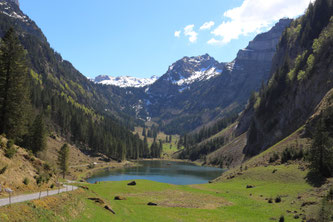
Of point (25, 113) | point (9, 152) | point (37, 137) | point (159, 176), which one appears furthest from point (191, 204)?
point (159, 176)

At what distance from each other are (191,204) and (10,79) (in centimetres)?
4091

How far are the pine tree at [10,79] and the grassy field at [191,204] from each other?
2101 centimetres

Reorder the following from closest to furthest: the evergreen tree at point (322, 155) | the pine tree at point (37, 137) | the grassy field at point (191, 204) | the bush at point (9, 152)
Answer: the grassy field at point (191, 204) → the bush at point (9, 152) → the evergreen tree at point (322, 155) → the pine tree at point (37, 137)

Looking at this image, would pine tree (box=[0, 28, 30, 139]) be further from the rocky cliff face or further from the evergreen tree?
the rocky cliff face

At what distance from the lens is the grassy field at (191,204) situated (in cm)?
2289

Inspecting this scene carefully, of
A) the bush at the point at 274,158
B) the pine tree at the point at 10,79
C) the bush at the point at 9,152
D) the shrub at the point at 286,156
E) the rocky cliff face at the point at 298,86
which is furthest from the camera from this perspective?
the rocky cliff face at the point at 298,86

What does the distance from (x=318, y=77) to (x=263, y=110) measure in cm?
4783

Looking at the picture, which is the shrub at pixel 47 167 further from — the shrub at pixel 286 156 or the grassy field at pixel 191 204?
the shrub at pixel 286 156

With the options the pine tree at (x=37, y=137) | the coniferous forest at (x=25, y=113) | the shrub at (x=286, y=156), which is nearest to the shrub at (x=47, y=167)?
the coniferous forest at (x=25, y=113)

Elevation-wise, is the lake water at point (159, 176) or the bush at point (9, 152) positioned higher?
the bush at point (9, 152)

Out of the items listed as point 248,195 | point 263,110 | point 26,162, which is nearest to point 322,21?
point 263,110

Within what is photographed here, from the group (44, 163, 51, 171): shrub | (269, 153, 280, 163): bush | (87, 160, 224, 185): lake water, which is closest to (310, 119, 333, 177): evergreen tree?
(269, 153, 280, 163): bush

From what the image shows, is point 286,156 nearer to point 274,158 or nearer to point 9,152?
point 274,158

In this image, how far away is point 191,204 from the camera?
148 feet
